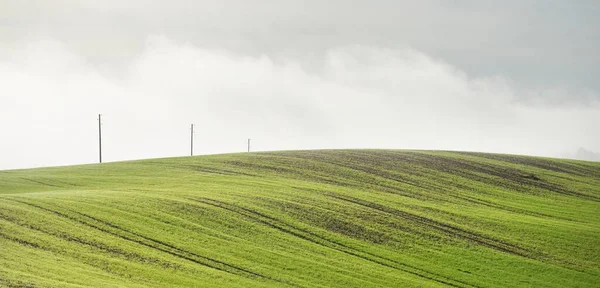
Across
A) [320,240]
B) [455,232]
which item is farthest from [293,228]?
[455,232]

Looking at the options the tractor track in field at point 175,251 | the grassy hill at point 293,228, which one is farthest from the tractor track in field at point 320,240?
the tractor track in field at point 175,251

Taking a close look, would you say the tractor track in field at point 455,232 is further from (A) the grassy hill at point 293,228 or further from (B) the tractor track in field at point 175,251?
(B) the tractor track in field at point 175,251

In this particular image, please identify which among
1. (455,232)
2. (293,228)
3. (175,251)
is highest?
(293,228)

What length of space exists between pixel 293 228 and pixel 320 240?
2.03 m

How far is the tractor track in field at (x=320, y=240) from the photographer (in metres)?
31.7

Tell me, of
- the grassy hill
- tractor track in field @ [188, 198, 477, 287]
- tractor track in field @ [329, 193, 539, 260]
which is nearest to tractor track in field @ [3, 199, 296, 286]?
the grassy hill

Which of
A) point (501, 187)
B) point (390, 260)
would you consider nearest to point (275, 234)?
point (390, 260)

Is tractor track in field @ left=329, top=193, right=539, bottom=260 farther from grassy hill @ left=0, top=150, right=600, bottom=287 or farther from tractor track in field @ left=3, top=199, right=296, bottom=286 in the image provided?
tractor track in field @ left=3, top=199, right=296, bottom=286

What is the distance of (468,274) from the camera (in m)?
32.6

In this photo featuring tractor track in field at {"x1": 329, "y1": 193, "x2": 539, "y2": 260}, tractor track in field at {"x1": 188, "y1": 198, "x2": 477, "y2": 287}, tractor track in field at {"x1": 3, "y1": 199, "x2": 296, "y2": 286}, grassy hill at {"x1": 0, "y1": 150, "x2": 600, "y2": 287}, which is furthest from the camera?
tractor track in field at {"x1": 329, "y1": 193, "x2": 539, "y2": 260}

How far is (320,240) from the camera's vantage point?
113ft

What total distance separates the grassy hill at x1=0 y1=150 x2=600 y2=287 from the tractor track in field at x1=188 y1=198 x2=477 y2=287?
0.37ft

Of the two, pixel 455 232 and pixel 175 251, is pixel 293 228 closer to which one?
pixel 175 251

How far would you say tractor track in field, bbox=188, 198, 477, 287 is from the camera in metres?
31.7
